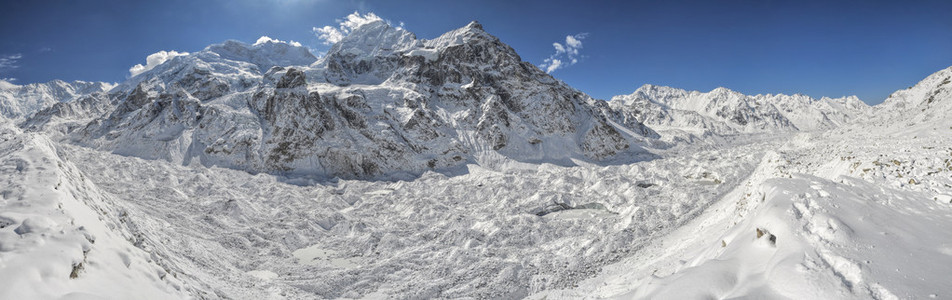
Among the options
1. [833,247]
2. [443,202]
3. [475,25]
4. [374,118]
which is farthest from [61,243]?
[475,25]

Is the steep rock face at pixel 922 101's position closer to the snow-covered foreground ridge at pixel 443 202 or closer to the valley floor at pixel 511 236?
the snow-covered foreground ridge at pixel 443 202

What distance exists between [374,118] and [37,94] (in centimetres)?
21916

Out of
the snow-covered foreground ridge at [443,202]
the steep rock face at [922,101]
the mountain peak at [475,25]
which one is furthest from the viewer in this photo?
the mountain peak at [475,25]

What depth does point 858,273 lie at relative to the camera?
691cm

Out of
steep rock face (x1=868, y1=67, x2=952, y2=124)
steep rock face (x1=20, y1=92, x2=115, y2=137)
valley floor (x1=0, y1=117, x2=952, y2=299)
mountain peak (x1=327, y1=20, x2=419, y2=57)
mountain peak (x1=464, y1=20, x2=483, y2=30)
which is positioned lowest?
valley floor (x1=0, y1=117, x2=952, y2=299)

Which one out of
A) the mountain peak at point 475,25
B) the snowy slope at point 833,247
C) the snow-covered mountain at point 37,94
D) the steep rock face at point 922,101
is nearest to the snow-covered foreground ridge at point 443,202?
the snowy slope at point 833,247

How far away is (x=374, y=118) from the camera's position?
67.1 metres

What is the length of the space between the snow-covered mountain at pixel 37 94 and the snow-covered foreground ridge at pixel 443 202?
11390 cm

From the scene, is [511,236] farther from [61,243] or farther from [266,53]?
[266,53]

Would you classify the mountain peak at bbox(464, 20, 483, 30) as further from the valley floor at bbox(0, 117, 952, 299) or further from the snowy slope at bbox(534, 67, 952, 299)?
the snowy slope at bbox(534, 67, 952, 299)

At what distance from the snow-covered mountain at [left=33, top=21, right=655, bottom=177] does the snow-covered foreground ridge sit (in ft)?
1.49

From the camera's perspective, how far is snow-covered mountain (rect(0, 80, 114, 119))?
15350 cm

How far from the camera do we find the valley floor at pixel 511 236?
792 centimetres

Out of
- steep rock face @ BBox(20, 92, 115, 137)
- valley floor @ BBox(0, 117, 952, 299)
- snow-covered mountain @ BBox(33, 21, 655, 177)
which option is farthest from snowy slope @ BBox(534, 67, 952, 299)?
steep rock face @ BBox(20, 92, 115, 137)
